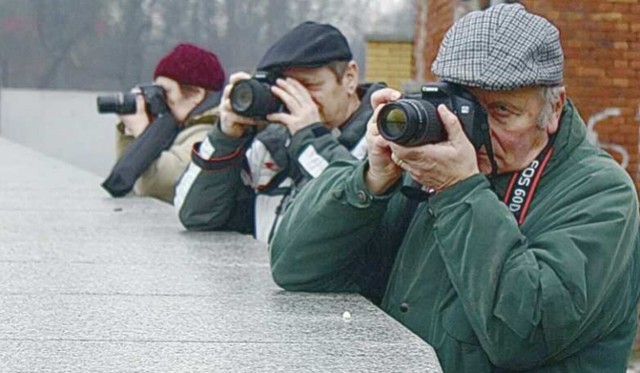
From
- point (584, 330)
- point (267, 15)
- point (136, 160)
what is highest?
point (584, 330)

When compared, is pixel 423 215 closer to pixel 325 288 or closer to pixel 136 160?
pixel 325 288

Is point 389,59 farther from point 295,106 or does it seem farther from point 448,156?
point 448,156

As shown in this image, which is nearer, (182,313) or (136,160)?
(182,313)

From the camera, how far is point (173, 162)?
564 cm

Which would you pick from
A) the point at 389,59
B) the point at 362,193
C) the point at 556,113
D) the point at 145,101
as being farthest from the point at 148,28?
the point at 556,113

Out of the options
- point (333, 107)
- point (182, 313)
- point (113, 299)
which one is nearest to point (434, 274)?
point (182, 313)

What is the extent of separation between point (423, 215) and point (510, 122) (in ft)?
0.91

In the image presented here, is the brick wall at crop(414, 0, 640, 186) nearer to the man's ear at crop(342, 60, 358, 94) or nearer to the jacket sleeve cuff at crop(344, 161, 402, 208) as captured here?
the man's ear at crop(342, 60, 358, 94)

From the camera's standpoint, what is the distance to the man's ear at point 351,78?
399cm

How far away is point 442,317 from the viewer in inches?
109

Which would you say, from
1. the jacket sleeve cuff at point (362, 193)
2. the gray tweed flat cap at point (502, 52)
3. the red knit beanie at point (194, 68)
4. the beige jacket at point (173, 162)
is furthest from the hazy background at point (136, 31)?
the gray tweed flat cap at point (502, 52)

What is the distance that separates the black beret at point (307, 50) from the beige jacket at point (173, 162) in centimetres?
135

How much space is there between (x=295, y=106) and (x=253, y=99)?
0.15 m

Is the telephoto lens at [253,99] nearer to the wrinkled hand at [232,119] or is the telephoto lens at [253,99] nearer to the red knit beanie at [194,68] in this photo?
the wrinkled hand at [232,119]
